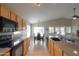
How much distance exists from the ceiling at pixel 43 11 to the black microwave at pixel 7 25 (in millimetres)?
168

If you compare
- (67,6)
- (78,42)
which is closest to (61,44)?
(78,42)

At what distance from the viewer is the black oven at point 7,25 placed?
1464 mm

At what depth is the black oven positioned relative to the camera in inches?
57.6

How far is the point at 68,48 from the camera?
64.8 inches

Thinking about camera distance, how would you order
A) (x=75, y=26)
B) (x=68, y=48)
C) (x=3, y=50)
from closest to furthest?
(x=3, y=50) < (x=75, y=26) < (x=68, y=48)

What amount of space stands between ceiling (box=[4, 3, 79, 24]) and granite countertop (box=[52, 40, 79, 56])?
0.44 metres

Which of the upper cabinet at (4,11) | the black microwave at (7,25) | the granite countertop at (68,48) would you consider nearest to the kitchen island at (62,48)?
the granite countertop at (68,48)

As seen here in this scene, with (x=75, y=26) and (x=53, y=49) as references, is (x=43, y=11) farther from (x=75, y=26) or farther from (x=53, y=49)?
(x=53, y=49)

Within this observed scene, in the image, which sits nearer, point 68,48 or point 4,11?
point 4,11

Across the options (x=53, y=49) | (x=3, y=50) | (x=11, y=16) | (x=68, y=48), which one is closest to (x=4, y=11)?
(x=11, y=16)

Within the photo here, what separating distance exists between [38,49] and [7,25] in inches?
22.8

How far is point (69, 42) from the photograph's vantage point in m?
1.65

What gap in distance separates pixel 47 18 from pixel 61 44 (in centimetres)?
48

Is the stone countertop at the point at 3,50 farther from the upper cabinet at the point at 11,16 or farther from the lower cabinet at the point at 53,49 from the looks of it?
the lower cabinet at the point at 53,49
